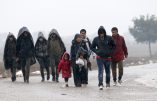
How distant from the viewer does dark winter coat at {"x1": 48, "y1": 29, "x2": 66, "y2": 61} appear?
2153 cm

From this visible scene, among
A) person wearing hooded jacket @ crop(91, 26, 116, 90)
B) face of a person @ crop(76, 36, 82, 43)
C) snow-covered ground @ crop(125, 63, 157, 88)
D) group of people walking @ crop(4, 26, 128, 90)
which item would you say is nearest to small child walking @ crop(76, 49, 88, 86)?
group of people walking @ crop(4, 26, 128, 90)

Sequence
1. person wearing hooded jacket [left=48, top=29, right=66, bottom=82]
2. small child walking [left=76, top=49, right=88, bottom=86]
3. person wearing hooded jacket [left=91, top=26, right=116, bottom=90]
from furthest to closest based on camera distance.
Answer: person wearing hooded jacket [left=48, top=29, right=66, bottom=82], small child walking [left=76, top=49, right=88, bottom=86], person wearing hooded jacket [left=91, top=26, right=116, bottom=90]

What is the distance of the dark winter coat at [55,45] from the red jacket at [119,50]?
3.65m

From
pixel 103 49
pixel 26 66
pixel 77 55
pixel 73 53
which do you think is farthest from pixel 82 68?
pixel 26 66

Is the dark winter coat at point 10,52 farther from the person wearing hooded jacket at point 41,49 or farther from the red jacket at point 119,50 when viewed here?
the red jacket at point 119,50

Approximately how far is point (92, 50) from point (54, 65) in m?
4.61

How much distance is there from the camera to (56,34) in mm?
21547

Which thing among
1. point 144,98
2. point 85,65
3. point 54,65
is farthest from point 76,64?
point 144,98

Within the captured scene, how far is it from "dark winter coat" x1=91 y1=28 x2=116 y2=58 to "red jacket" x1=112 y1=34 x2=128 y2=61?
109cm

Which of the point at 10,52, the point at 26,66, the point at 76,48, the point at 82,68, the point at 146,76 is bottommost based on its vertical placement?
the point at 146,76

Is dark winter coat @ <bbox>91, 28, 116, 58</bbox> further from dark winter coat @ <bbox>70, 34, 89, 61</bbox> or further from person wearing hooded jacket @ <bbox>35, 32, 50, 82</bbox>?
person wearing hooded jacket @ <bbox>35, 32, 50, 82</bbox>

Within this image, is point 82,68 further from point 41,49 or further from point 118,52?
point 41,49

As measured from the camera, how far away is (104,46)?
17.1 m

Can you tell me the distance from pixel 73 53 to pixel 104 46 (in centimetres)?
177
